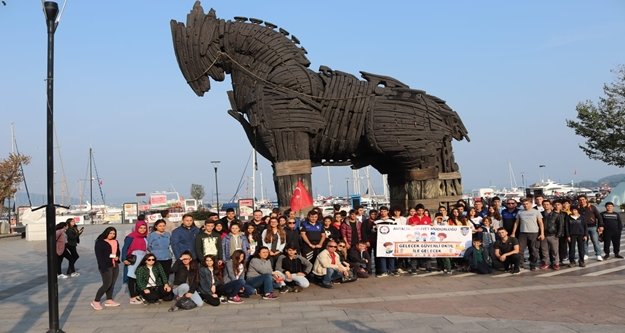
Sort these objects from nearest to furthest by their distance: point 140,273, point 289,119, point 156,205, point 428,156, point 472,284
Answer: point 140,273
point 472,284
point 289,119
point 428,156
point 156,205

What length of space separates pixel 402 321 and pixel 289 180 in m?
6.08

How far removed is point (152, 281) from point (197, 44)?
5.90 m

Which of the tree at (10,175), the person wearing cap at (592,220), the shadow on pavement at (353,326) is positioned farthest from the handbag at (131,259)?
the tree at (10,175)

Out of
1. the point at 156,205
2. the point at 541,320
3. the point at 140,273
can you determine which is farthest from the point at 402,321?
the point at 156,205

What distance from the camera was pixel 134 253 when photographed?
28.8 feet

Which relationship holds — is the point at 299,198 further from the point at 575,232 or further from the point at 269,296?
the point at 575,232

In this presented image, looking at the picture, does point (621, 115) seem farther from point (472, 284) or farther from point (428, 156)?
point (472, 284)

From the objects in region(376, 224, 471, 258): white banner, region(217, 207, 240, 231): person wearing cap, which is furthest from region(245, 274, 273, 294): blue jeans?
region(376, 224, 471, 258): white banner

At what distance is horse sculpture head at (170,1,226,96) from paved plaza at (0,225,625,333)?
5.07 meters

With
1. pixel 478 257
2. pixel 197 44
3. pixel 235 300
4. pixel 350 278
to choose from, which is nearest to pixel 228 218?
pixel 235 300

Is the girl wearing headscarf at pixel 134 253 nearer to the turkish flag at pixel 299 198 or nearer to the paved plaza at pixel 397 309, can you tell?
the paved plaza at pixel 397 309

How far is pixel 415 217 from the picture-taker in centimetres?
1073

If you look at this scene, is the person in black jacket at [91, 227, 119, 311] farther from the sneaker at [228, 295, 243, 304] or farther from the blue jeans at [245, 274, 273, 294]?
the blue jeans at [245, 274, 273, 294]

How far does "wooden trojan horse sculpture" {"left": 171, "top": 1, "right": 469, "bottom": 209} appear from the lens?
12156 mm
